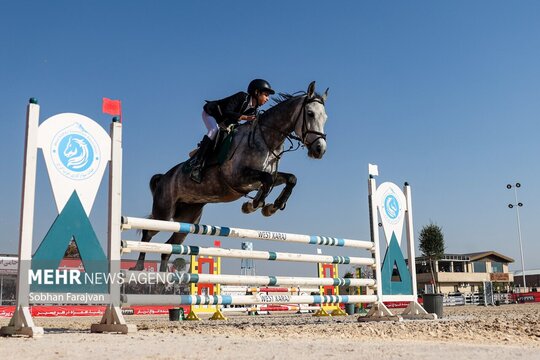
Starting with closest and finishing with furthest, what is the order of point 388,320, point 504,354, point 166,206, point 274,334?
point 504,354
point 274,334
point 166,206
point 388,320

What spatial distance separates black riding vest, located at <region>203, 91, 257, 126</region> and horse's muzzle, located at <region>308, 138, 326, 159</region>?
0.93 metres

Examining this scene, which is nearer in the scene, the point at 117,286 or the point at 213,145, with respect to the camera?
the point at 117,286

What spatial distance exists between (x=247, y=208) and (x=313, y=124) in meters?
0.95

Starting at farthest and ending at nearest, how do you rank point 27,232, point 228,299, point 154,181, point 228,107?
1. point 154,181
2. point 228,107
3. point 228,299
4. point 27,232

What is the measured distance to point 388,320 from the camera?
641cm

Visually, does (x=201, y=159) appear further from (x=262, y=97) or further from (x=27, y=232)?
(x=27, y=232)

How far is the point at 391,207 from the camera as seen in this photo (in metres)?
6.98

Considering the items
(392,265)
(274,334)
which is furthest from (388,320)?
(274,334)

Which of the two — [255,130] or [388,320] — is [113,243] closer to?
[255,130]

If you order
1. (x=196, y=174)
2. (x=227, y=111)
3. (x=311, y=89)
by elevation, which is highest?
(x=311, y=89)

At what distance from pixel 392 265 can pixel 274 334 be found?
301 centimetres

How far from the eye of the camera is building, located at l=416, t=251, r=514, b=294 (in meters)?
38.9

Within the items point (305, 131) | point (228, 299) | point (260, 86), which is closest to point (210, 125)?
point (260, 86)

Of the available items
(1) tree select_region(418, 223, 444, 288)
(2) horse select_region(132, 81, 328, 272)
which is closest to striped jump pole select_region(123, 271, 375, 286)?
(2) horse select_region(132, 81, 328, 272)
